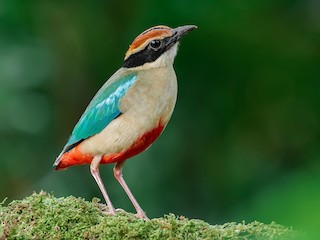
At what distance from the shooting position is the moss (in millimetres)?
3383

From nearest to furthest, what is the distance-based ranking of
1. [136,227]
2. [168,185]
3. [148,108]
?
[136,227] < [148,108] < [168,185]

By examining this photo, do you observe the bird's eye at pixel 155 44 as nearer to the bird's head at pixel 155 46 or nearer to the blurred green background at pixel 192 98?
the bird's head at pixel 155 46

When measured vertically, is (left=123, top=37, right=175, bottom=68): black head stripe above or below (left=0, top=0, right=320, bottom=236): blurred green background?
below

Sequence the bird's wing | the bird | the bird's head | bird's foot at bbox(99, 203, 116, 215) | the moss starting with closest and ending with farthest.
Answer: the moss < bird's foot at bbox(99, 203, 116, 215) < the bird < the bird's wing < the bird's head

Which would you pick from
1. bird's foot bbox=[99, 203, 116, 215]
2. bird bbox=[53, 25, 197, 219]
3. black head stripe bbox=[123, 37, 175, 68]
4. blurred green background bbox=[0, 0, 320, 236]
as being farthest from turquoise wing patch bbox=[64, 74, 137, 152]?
blurred green background bbox=[0, 0, 320, 236]

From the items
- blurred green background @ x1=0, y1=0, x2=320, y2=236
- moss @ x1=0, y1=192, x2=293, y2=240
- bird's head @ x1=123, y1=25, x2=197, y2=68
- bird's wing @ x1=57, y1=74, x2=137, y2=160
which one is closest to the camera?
moss @ x1=0, y1=192, x2=293, y2=240

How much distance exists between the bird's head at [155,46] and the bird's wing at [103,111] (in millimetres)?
176

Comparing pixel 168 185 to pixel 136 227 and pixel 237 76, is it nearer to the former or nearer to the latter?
pixel 237 76

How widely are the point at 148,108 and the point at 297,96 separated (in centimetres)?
304

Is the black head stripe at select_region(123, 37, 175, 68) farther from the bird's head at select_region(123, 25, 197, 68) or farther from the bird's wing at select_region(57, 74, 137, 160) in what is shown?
the bird's wing at select_region(57, 74, 137, 160)

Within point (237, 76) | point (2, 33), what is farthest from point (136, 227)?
point (2, 33)

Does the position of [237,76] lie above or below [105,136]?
above

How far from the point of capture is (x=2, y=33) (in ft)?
24.0

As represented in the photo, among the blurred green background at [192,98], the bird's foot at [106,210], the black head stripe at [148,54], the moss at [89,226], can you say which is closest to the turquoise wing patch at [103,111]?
the black head stripe at [148,54]
